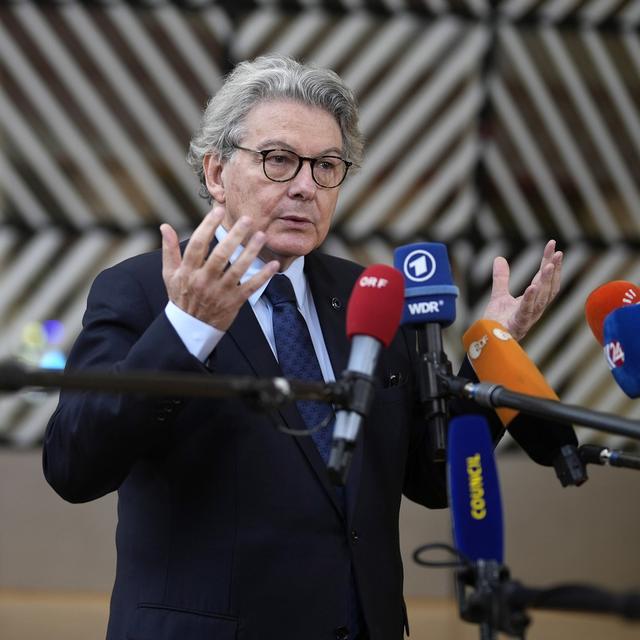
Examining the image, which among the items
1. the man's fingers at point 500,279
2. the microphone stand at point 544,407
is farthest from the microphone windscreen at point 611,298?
the microphone stand at point 544,407

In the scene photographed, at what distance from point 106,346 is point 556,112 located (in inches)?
143

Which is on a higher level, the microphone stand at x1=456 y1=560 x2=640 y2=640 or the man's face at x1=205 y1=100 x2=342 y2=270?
the man's face at x1=205 y1=100 x2=342 y2=270

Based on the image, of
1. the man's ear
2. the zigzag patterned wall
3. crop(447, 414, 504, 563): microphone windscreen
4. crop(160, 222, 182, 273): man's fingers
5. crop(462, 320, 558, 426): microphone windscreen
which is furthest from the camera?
the zigzag patterned wall

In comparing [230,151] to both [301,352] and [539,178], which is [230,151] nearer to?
[301,352]

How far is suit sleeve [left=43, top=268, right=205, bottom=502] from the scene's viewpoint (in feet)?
5.00

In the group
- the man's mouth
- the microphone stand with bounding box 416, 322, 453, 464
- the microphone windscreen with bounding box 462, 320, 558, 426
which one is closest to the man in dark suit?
the man's mouth

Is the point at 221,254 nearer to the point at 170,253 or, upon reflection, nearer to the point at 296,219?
the point at 170,253

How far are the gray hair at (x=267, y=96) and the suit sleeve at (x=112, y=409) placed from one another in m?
0.37

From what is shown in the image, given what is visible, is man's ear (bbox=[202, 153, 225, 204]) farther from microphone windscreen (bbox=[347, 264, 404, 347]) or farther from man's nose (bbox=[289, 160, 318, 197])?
microphone windscreen (bbox=[347, 264, 404, 347])

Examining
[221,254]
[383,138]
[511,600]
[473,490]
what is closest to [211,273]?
[221,254]

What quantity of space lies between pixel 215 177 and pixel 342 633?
2.80 ft

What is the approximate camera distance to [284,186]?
1871mm

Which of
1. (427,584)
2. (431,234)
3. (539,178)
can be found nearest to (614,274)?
(539,178)

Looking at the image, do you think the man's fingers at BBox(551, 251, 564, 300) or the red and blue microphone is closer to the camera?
the red and blue microphone
